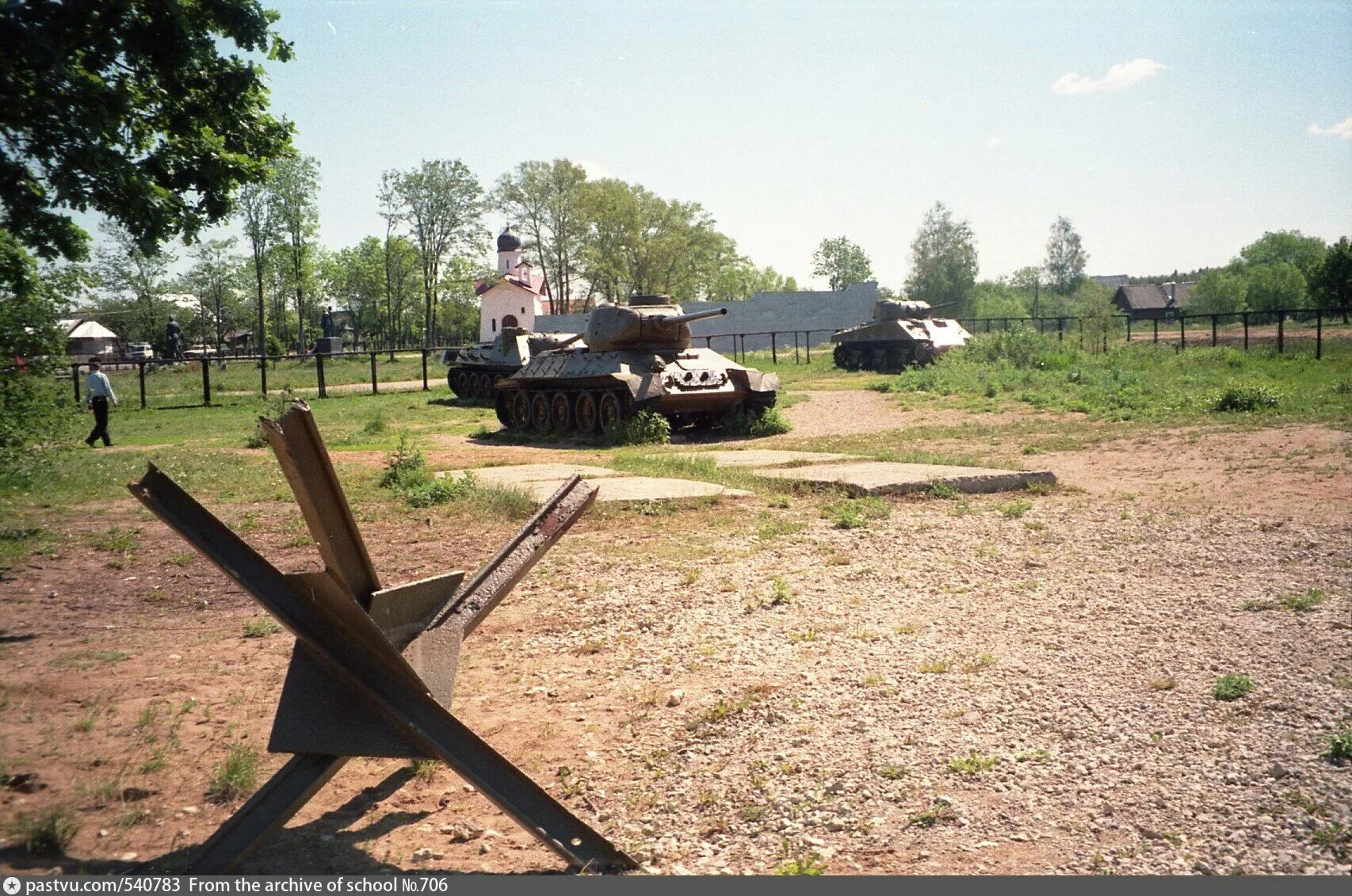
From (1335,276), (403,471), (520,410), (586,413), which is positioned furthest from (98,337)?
(403,471)

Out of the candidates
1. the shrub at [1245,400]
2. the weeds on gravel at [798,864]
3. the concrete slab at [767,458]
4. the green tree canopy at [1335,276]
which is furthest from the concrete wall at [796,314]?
the weeds on gravel at [798,864]

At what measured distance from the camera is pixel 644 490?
1090 centimetres

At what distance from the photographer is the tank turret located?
65.8ft

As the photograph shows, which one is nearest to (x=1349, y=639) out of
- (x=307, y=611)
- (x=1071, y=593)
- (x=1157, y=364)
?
(x=1071, y=593)

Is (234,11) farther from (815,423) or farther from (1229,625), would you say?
(815,423)

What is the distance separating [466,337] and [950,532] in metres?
82.8

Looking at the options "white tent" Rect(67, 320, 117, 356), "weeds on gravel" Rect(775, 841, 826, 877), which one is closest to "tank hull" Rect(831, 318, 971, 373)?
"weeds on gravel" Rect(775, 841, 826, 877)

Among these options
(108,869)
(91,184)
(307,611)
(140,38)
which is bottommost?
(108,869)

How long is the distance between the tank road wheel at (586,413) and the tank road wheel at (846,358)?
19.6 m

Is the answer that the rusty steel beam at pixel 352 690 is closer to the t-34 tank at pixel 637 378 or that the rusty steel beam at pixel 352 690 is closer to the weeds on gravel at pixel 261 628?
the weeds on gravel at pixel 261 628

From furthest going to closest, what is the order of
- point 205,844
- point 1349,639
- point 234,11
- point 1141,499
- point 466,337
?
point 466,337
point 1141,499
point 234,11
point 1349,639
point 205,844

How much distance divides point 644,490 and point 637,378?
8148 mm

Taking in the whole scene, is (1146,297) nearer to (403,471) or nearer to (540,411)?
(540,411)

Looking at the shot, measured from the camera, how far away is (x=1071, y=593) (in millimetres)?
6457
